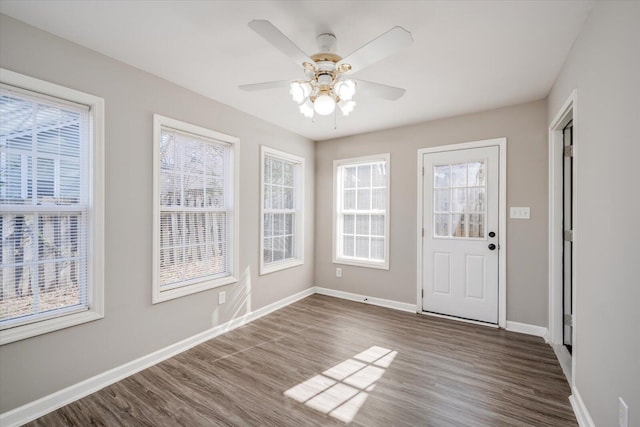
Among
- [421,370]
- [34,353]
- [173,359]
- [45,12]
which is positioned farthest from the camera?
[173,359]

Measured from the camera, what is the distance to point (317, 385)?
225 cm

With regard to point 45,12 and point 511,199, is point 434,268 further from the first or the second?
point 45,12

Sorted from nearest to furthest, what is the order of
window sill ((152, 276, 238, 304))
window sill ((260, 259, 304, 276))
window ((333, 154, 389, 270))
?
window sill ((152, 276, 238, 304)), window sill ((260, 259, 304, 276)), window ((333, 154, 389, 270))

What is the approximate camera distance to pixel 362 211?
4441mm

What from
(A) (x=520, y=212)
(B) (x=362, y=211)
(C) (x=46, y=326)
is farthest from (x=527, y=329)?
(C) (x=46, y=326)

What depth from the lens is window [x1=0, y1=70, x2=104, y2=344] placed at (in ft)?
6.12

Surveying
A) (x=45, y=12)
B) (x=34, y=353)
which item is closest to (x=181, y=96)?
(x=45, y=12)

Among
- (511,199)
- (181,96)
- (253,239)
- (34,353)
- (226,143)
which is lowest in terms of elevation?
(34,353)

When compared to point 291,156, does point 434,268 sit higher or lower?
lower

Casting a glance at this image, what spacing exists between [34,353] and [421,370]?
2866 mm

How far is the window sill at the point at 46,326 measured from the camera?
180 cm

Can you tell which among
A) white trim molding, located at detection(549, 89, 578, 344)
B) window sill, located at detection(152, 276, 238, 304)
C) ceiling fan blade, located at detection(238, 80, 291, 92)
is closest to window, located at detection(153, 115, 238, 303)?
window sill, located at detection(152, 276, 238, 304)

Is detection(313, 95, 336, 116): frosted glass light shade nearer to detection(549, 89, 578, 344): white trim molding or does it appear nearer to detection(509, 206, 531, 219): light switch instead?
detection(549, 89, 578, 344): white trim molding

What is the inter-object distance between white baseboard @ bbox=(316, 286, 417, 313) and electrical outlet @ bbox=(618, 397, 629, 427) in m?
2.59
